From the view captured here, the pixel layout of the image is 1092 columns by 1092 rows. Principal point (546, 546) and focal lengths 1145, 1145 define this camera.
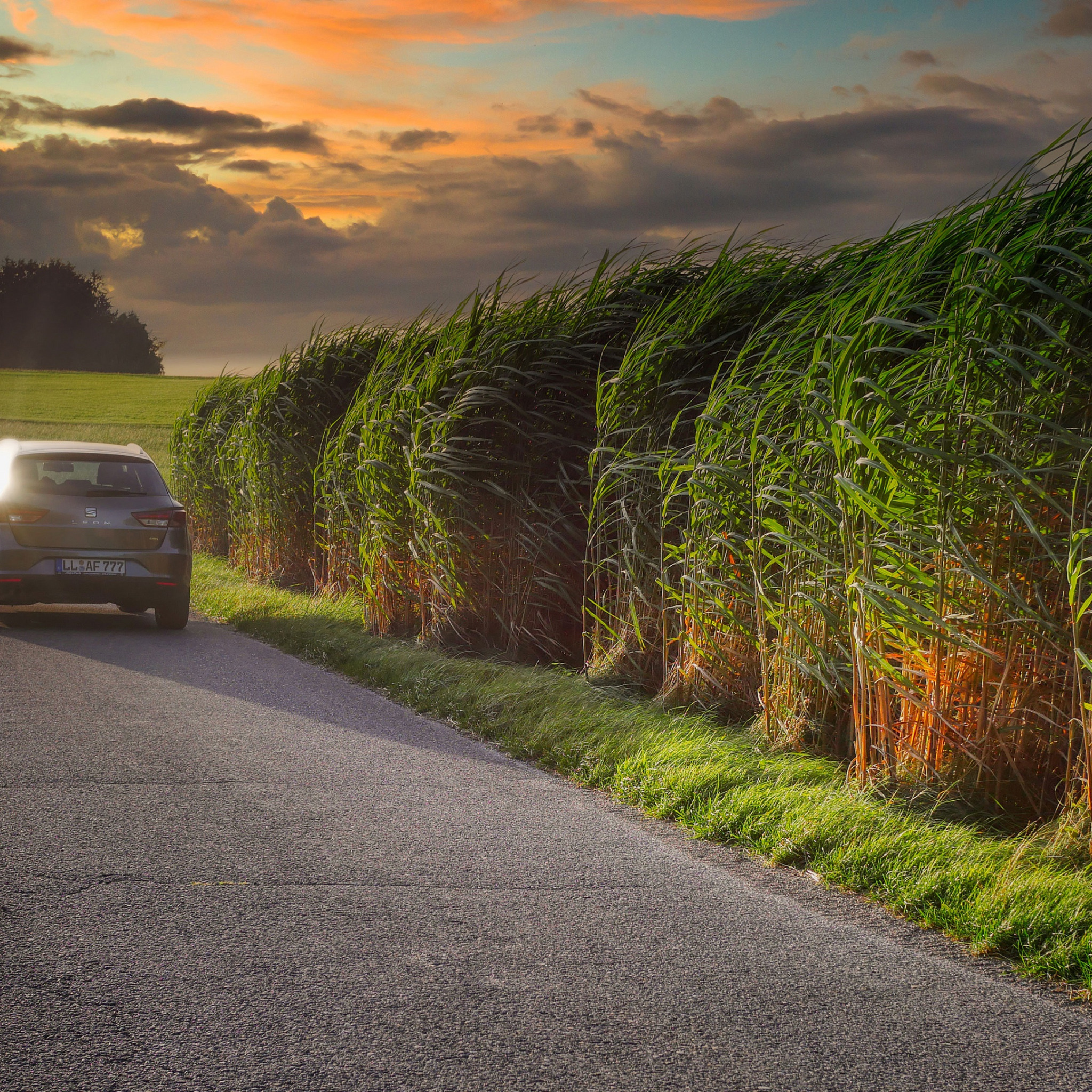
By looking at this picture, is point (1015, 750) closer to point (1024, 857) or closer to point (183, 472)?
point (1024, 857)

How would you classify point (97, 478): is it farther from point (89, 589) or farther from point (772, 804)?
point (772, 804)

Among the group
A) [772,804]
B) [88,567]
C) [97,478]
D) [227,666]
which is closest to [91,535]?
[88,567]

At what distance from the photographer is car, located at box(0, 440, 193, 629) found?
10352 mm

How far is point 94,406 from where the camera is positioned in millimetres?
51062

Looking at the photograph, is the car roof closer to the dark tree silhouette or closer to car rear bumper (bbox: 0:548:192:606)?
car rear bumper (bbox: 0:548:192:606)

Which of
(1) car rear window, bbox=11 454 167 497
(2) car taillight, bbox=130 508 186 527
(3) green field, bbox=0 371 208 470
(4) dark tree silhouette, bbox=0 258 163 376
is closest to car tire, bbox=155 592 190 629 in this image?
(2) car taillight, bbox=130 508 186 527

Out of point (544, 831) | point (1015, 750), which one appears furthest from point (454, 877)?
point (1015, 750)

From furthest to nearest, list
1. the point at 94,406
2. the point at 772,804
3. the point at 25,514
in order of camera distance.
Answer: the point at 94,406 < the point at 25,514 < the point at 772,804

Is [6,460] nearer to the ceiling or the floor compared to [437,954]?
nearer to the ceiling

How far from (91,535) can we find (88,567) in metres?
0.30

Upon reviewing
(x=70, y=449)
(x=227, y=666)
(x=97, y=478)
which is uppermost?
(x=70, y=449)

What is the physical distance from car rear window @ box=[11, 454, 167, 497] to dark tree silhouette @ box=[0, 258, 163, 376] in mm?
72398

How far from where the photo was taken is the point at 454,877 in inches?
161

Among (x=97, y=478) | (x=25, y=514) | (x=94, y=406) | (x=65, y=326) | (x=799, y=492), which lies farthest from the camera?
(x=65, y=326)
